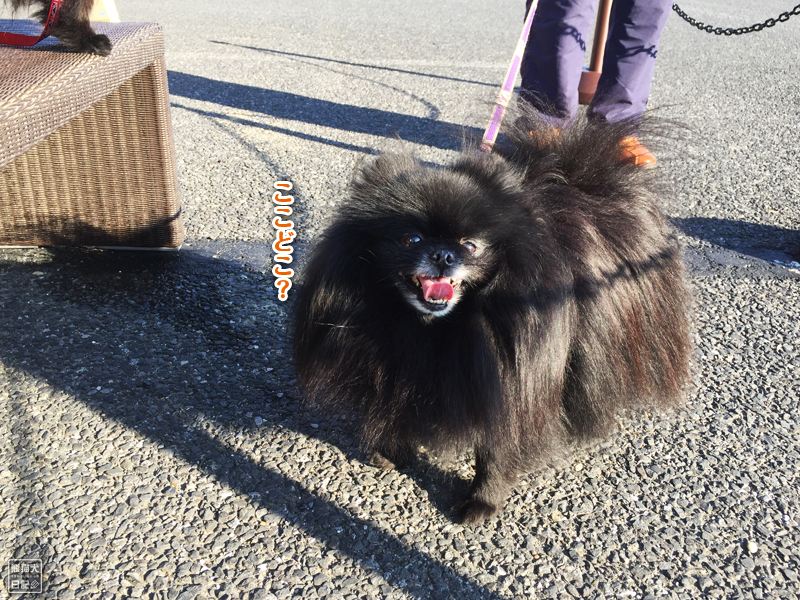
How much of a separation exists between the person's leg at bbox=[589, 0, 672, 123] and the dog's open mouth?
1742 mm

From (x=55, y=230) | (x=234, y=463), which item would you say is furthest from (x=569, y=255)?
(x=55, y=230)

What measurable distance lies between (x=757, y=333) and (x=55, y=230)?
2.49 meters

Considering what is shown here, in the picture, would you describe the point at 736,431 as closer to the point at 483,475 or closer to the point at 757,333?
the point at 757,333

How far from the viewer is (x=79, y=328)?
2217 millimetres

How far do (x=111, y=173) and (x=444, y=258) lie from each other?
5.20 feet

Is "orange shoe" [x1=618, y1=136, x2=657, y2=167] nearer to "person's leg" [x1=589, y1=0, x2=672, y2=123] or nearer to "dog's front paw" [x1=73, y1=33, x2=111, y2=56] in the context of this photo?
"person's leg" [x1=589, y1=0, x2=672, y2=123]

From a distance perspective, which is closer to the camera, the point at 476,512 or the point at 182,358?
the point at 476,512

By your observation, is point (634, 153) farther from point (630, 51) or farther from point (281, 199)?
point (281, 199)

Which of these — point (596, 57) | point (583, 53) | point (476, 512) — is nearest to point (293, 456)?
point (476, 512)

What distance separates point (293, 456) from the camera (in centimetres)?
179

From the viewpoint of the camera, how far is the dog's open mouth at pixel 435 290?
1.44 m

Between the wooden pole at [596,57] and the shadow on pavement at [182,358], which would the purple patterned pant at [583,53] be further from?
the shadow on pavement at [182,358]

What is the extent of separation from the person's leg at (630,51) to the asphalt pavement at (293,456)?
0.60 meters

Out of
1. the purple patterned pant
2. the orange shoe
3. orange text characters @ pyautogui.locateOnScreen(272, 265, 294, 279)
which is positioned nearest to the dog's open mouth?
the orange shoe
